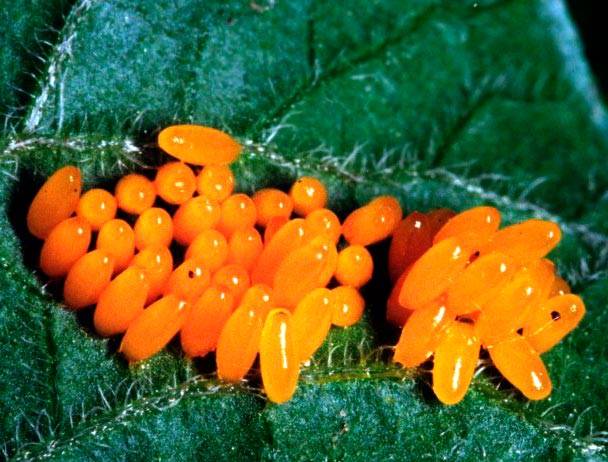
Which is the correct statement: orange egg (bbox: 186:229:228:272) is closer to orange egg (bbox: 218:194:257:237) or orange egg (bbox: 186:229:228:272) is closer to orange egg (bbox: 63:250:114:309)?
orange egg (bbox: 218:194:257:237)

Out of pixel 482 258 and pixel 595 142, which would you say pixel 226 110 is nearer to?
pixel 482 258

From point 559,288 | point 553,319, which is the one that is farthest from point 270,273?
point 559,288

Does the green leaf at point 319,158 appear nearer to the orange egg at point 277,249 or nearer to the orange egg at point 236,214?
the orange egg at point 236,214

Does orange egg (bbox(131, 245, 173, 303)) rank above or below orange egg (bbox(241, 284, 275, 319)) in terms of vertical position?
Result: above

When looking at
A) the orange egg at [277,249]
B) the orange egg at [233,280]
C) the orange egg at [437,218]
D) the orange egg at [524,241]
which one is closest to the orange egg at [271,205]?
the orange egg at [277,249]

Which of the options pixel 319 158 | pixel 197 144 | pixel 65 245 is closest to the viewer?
pixel 65 245

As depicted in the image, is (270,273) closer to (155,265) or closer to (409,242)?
(155,265)

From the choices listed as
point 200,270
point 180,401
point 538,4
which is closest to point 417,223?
point 200,270

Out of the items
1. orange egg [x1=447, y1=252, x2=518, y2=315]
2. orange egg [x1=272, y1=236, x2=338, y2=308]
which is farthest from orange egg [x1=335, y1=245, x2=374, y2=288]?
orange egg [x1=447, y1=252, x2=518, y2=315]
